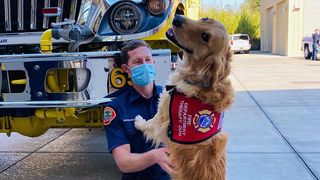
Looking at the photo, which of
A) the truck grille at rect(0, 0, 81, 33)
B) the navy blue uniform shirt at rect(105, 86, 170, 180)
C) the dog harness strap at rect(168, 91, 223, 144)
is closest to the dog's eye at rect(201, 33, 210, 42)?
the dog harness strap at rect(168, 91, 223, 144)

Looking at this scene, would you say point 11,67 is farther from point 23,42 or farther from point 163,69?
point 163,69

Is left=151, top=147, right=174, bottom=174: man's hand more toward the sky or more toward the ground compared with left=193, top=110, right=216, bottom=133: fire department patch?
more toward the ground

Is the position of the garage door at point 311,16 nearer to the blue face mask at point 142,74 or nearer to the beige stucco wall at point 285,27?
the beige stucco wall at point 285,27

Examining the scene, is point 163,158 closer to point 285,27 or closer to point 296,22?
point 296,22

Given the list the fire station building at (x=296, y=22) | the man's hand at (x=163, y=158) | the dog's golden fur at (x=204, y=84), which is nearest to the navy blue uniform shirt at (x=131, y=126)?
the man's hand at (x=163, y=158)

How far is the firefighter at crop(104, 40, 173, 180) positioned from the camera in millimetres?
2723

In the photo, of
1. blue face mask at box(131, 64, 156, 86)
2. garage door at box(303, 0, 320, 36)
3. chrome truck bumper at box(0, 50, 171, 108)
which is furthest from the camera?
garage door at box(303, 0, 320, 36)

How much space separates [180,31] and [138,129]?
72cm

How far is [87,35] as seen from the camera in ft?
13.9

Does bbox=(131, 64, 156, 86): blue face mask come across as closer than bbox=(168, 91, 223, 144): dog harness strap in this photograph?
No

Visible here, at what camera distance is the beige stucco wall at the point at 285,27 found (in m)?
32.5

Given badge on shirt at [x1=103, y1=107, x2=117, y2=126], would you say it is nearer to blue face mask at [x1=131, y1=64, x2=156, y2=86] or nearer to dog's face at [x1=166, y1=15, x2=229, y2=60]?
blue face mask at [x1=131, y1=64, x2=156, y2=86]

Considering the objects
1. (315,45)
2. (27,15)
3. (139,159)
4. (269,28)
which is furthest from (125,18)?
(269,28)

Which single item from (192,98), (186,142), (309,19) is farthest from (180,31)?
(309,19)
